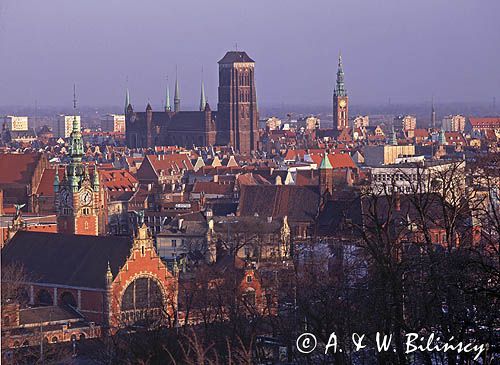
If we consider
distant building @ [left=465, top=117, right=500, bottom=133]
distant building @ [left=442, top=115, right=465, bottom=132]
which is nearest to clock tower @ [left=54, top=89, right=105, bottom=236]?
distant building @ [left=465, top=117, right=500, bottom=133]

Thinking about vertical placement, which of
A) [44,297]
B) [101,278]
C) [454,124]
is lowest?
[44,297]

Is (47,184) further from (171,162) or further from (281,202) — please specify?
(171,162)

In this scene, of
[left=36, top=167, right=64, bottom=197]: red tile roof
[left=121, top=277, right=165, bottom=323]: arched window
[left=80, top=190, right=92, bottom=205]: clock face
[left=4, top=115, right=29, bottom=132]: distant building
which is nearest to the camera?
[left=121, top=277, right=165, bottom=323]: arched window

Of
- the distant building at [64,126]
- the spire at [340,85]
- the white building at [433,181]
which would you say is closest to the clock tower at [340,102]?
the spire at [340,85]

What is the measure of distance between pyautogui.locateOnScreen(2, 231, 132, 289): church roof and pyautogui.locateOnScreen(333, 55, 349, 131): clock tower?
8799 cm

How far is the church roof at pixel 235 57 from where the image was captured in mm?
103262

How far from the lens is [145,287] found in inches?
1366

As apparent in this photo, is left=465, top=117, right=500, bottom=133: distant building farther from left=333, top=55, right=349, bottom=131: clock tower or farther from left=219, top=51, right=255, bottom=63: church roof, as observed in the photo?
left=219, top=51, right=255, bottom=63: church roof

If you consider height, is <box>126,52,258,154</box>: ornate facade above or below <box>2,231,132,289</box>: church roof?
above

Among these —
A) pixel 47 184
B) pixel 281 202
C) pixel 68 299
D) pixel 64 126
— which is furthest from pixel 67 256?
pixel 64 126

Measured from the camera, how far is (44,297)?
35.6 metres

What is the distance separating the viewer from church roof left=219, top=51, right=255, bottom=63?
10326 centimetres

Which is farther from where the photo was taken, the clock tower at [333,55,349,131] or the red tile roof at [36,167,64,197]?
the clock tower at [333,55,349,131]

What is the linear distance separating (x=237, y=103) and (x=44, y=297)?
220 feet
